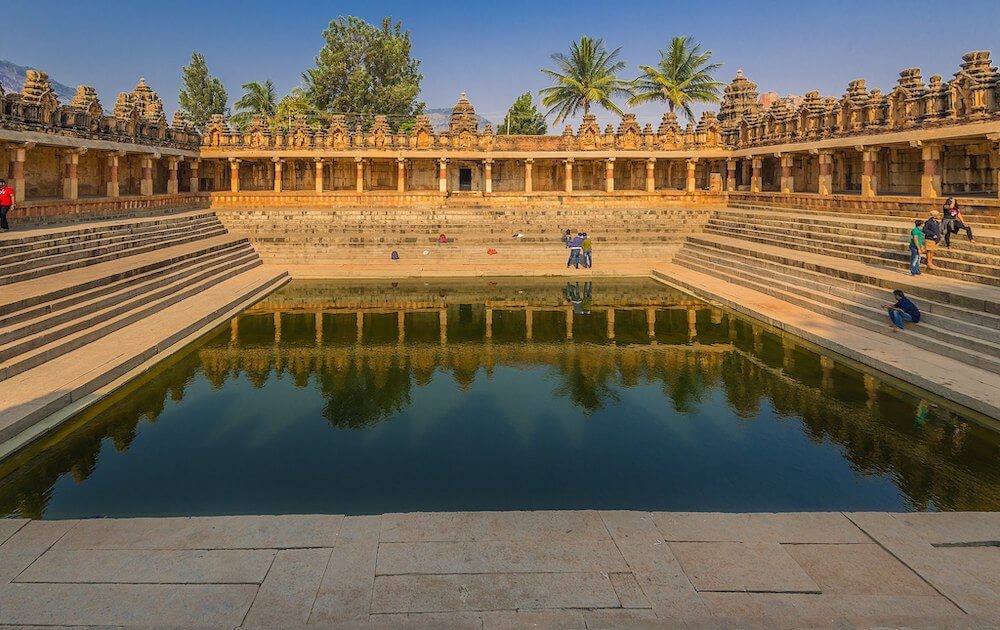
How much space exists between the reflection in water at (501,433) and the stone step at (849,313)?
183 cm

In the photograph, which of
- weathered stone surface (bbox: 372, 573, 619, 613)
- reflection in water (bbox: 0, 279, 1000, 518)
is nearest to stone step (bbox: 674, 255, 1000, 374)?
reflection in water (bbox: 0, 279, 1000, 518)

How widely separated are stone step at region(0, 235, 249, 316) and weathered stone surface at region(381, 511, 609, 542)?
9.44 metres

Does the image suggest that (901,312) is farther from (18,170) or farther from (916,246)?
(18,170)

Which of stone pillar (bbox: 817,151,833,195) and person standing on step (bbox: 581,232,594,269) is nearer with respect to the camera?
person standing on step (bbox: 581,232,594,269)

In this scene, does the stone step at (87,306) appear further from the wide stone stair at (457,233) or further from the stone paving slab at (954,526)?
the stone paving slab at (954,526)

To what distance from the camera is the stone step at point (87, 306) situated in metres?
10.4

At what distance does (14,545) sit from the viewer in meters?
5.04

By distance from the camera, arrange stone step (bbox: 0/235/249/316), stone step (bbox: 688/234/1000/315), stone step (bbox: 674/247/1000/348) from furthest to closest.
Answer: stone step (bbox: 688/234/1000/315)
stone step (bbox: 0/235/249/316)
stone step (bbox: 674/247/1000/348)

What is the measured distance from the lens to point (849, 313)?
13.6 meters

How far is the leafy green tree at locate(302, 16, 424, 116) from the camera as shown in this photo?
48688 mm

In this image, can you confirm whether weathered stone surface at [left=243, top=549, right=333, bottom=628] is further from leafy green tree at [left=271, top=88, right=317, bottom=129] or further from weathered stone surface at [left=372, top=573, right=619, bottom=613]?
leafy green tree at [left=271, top=88, right=317, bottom=129]

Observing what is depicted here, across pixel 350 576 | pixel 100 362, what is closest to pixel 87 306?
pixel 100 362

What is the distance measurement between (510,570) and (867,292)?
511 inches

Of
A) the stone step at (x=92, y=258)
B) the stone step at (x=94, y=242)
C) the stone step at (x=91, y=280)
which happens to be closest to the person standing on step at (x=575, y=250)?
the stone step at (x=91, y=280)
